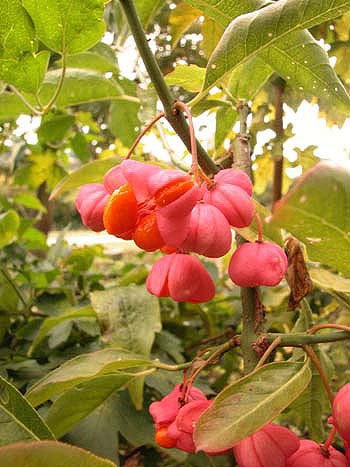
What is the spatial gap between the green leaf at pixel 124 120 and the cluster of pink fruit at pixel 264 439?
594 millimetres

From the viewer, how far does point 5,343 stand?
3.15 ft

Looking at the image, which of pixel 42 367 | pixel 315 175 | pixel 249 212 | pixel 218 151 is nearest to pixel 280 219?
pixel 315 175

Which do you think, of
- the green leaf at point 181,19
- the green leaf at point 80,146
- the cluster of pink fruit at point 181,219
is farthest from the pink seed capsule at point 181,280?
the green leaf at point 80,146

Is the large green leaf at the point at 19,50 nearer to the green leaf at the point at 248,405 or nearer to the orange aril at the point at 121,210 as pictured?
the orange aril at the point at 121,210

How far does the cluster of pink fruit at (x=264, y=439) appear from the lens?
441mm

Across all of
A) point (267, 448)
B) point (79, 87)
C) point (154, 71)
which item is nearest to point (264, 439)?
point (267, 448)

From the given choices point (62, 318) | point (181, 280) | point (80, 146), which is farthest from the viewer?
point (80, 146)

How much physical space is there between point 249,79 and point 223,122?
7cm

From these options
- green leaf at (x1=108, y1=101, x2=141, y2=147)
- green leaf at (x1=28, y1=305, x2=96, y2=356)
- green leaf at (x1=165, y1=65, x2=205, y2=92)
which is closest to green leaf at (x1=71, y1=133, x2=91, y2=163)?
green leaf at (x1=108, y1=101, x2=141, y2=147)

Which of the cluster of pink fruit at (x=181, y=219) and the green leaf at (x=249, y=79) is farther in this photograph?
the green leaf at (x=249, y=79)

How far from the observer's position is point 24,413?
46 centimetres

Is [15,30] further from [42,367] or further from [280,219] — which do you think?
[42,367]

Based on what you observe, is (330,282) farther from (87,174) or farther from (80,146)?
(80,146)

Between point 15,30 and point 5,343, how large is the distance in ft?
1.84
